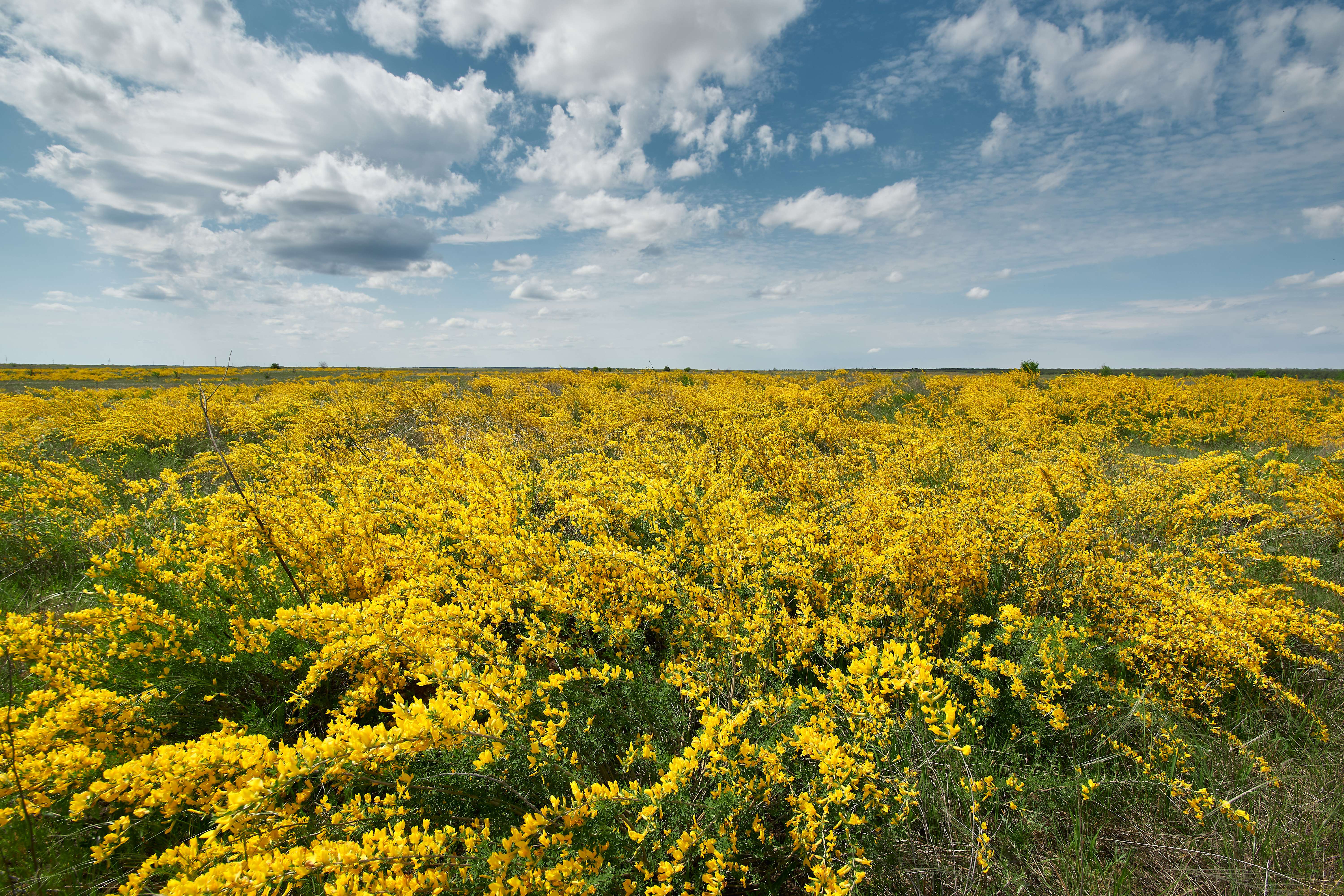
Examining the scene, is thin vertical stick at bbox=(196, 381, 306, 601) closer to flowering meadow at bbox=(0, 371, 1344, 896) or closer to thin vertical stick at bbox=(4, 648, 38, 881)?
flowering meadow at bbox=(0, 371, 1344, 896)

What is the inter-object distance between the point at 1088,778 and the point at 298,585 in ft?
14.7

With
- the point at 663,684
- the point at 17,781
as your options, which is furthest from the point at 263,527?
the point at 663,684

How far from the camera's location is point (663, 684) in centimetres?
248

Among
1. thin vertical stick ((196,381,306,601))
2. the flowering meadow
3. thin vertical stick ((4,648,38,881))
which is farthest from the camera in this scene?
thin vertical stick ((196,381,306,601))

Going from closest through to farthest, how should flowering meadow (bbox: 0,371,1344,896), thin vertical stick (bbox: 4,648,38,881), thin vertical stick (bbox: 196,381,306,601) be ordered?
1. thin vertical stick (bbox: 4,648,38,881)
2. flowering meadow (bbox: 0,371,1344,896)
3. thin vertical stick (bbox: 196,381,306,601)

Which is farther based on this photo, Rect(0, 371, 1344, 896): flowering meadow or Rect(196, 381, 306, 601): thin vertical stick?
Rect(196, 381, 306, 601): thin vertical stick

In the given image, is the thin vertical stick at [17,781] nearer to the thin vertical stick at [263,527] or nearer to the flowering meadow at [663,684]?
the flowering meadow at [663,684]

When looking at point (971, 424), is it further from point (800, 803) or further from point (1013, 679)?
point (800, 803)

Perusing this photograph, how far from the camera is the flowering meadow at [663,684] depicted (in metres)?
1.71

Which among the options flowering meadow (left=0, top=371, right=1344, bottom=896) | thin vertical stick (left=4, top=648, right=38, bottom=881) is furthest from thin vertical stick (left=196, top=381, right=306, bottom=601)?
thin vertical stick (left=4, top=648, right=38, bottom=881)

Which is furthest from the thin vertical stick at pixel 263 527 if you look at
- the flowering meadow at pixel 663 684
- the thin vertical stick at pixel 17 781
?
the thin vertical stick at pixel 17 781

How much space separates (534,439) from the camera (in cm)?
866

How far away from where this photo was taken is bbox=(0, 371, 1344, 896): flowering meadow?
1.71 meters

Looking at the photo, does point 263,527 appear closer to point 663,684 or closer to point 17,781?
point 17,781
